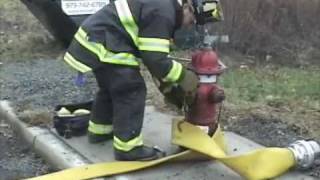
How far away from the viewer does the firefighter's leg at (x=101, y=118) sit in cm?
518

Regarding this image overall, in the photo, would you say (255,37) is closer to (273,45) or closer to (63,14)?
(273,45)

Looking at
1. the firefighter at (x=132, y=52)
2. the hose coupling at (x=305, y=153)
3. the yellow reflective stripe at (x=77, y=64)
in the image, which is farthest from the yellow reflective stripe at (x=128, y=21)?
the hose coupling at (x=305, y=153)

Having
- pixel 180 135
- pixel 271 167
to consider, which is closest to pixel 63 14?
pixel 180 135

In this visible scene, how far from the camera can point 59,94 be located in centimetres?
689

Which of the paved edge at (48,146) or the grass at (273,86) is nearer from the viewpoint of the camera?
the paved edge at (48,146)

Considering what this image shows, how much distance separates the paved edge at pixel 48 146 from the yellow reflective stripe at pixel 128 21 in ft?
3.22

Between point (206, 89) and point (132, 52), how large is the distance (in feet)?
1.84

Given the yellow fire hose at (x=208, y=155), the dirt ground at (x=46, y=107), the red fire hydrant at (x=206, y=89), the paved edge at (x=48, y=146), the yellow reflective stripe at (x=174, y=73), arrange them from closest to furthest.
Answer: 1. the yellow fire hose at (x=208, y=155)
2. the yellow reflective stripe at (x=174, y=73)
3. the red fire hydrant at (x=206, y=89)
4. the paved edge at (x=48, y=146)
5. the dirt ground at (x=46, y=107)

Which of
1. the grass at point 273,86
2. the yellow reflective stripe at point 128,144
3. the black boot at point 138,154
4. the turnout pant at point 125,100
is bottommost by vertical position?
the grass at point 273,86

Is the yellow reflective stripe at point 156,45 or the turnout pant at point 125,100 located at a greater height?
the yellow reflective stripe at point 156,45

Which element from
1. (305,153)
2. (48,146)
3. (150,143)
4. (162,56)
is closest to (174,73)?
(162,56)

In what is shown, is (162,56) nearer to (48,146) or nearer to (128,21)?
(128,21)

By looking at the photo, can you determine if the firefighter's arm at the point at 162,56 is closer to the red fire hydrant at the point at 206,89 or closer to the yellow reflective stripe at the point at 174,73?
the yellow reflective stripe at the point at 174,73

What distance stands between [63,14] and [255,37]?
2.32 meters
